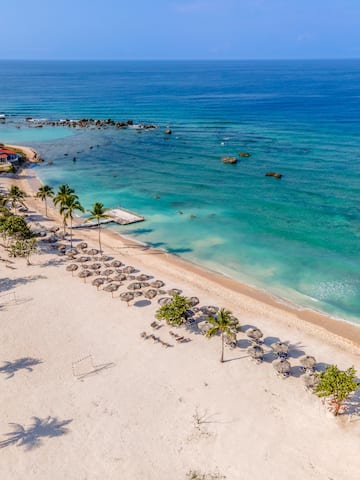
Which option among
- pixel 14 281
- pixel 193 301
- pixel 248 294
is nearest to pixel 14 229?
pixel 14 281

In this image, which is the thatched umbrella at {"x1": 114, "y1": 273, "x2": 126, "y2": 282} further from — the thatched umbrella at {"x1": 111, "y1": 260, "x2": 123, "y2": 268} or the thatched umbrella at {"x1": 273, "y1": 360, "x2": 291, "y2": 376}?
the thatched umbrella at {"x1": 273, "y1": 360, "x2": 291, "y2": 376}

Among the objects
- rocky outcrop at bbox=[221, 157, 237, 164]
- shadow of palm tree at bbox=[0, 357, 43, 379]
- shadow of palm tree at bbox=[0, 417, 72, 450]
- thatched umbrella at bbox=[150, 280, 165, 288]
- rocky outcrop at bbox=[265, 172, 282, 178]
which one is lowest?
shadow of palm tree at bbox=[0, 417, 72, 450]

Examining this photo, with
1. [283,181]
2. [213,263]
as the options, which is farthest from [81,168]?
[213,263]

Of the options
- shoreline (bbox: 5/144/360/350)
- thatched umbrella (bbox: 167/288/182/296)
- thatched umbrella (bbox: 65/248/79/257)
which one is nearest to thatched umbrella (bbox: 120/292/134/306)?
thatched umbrella (bbox: 167/288/182/296)

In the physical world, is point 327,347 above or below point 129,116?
below

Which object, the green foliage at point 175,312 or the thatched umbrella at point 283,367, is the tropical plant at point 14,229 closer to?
the green foliage at point 175,312

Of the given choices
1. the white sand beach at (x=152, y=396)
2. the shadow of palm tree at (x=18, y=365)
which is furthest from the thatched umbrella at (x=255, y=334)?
the shadow of palm tree at (x=18, y=365)

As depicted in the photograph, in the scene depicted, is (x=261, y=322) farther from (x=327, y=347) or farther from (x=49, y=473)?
(x=49, y=473)
